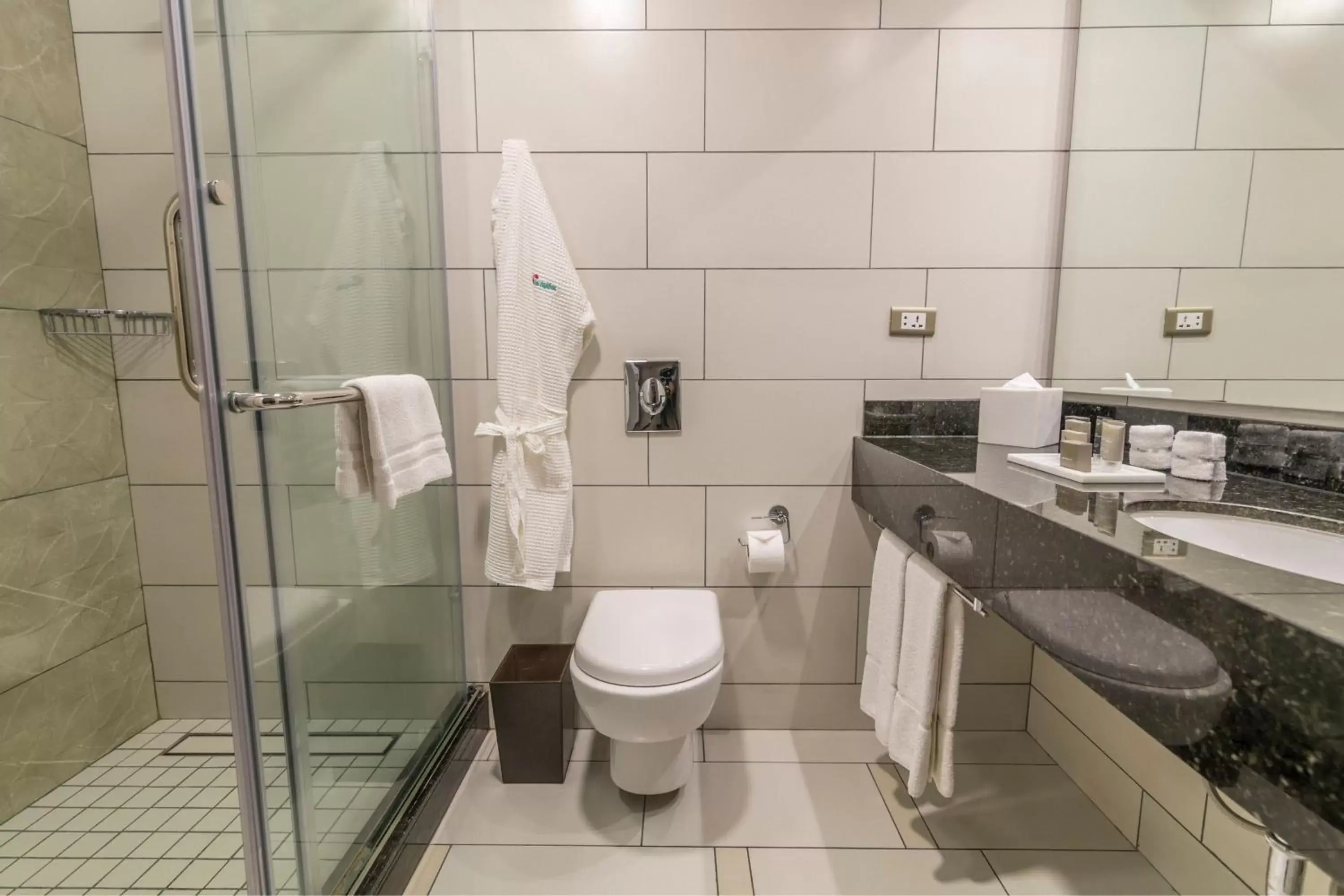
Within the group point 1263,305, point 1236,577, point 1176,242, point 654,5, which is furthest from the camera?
point 654,5

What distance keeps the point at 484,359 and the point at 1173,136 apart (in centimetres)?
189

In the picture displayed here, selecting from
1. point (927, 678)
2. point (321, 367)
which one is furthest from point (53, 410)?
point (927, 678)

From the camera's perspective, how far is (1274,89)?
3.56 ft

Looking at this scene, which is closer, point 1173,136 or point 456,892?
point 456,892

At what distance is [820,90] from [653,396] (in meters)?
0.99

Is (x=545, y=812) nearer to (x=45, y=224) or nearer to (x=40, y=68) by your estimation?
(x=45, y=224)

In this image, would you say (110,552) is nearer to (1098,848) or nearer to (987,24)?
(1098,848)

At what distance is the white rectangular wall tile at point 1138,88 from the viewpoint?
1300mm

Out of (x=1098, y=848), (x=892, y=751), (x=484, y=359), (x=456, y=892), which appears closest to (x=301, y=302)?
(x=484, y=359)

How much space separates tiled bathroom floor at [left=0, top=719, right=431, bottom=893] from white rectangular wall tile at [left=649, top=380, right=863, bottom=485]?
1.01 metres

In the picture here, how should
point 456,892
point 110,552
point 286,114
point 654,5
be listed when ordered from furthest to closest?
point 110,552 → point 654,5 → point 456,892 → point 286,114

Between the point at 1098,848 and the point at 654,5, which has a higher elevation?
the point at 654,5

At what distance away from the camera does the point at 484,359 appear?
1647mm

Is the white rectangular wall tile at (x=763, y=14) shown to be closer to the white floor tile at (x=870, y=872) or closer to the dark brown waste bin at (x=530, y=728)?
the dark brown waste bin at (x=530, y=728)
